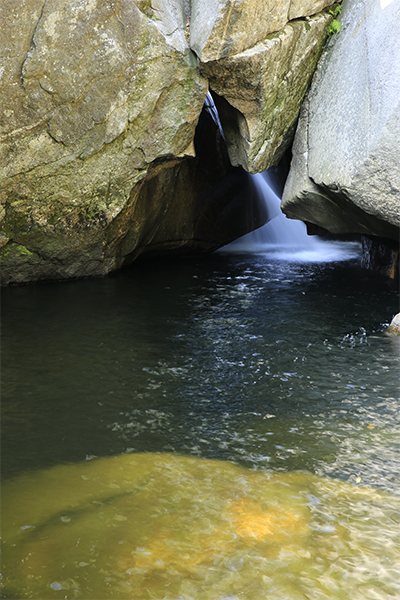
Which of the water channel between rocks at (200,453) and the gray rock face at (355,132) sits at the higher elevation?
the gray rock face at (355,132)

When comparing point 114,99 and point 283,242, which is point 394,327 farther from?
point 283,242

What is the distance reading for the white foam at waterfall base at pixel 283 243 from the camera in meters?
12.0

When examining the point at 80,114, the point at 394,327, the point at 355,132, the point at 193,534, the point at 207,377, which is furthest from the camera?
the point at 80,114

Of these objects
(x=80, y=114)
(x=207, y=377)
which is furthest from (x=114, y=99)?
(x=207, y=377)

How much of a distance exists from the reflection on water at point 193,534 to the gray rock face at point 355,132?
4.39m

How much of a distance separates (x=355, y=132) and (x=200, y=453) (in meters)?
4.93

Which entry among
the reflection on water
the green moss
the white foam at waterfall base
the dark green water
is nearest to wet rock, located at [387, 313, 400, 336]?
the dark green water

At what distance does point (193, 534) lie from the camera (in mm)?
2602

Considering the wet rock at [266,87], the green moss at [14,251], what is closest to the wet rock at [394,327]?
the wet rock at [266,87]

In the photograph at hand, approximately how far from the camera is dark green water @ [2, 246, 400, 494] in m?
3.49

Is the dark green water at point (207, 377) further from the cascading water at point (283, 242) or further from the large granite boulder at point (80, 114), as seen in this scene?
the cascading water at point (283, 242)

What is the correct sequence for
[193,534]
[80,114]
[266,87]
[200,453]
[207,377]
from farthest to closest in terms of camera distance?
[266,87], [80,114], [207,377], [200,453], [193,534]

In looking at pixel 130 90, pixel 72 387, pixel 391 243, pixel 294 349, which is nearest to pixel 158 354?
pixel 72 387

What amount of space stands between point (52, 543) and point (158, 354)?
110 inches
